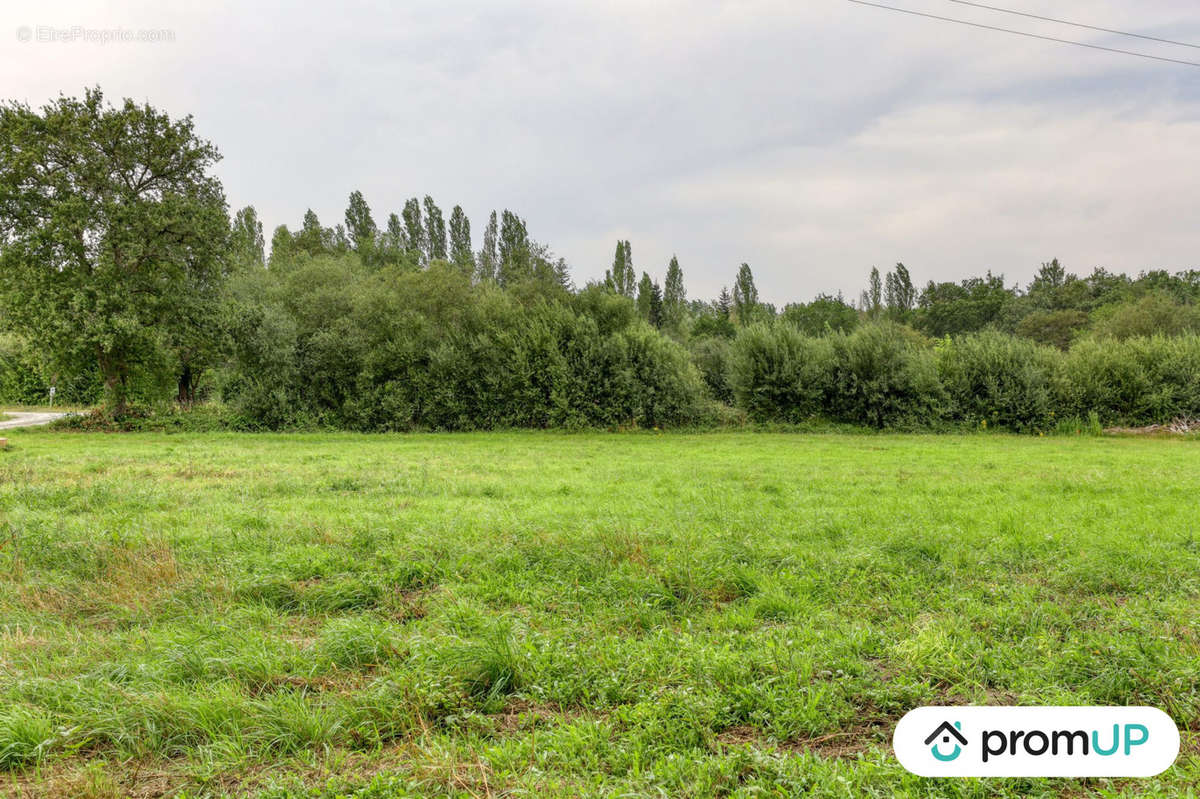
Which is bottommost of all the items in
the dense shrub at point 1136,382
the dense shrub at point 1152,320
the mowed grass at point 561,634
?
the mowed grass at point 561,634

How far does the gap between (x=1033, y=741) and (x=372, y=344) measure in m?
27.0

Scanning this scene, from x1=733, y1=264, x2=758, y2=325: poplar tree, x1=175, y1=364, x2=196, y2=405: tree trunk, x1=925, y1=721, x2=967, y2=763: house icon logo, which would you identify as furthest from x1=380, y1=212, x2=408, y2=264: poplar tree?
x1=925, y1=721, x2=967, y2=763: house icon logo

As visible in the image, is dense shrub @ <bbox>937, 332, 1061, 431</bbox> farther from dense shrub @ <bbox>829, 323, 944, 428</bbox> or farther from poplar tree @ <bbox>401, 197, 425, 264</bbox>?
poplar tree @ <bbox>401, 197, 425, 264</bbox>

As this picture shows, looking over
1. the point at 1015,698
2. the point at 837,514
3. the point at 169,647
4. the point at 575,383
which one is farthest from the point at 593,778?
the point at 575,383

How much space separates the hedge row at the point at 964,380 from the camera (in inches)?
1014

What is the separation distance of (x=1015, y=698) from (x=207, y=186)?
29.3 m

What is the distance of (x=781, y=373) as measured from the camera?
27.2m

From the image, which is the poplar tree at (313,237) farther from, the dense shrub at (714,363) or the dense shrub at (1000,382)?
the dense shrub at (1000,382)

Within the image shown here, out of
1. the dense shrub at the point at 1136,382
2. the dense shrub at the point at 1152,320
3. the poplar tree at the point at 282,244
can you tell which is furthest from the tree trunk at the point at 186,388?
the dense shrub at the point at 1152,320

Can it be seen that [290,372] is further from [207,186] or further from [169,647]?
[169,647]

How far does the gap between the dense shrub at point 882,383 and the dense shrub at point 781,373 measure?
0.69 m

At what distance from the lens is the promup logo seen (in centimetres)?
280

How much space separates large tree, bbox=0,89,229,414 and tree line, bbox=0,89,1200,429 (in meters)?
0.07

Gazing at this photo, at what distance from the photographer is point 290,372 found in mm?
25562
